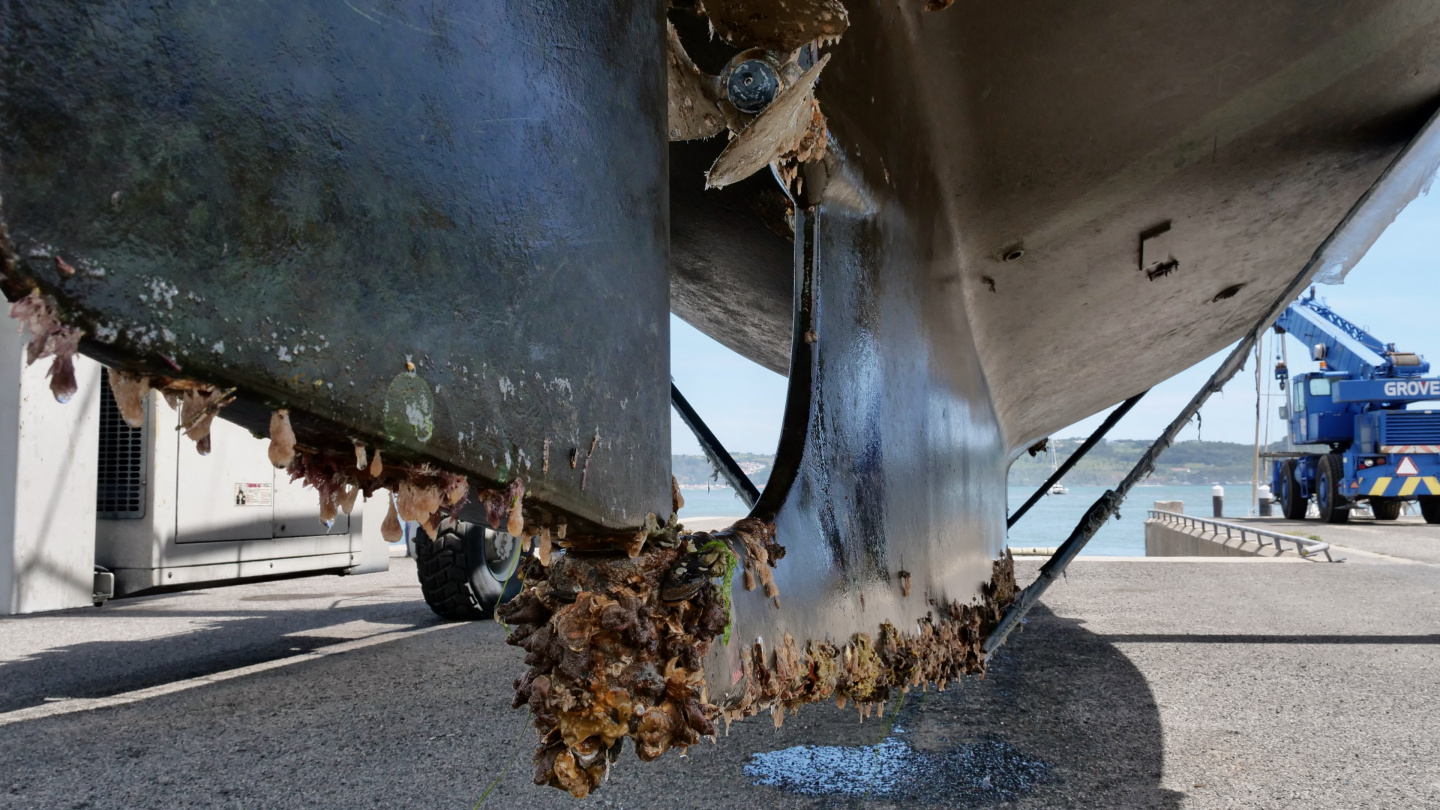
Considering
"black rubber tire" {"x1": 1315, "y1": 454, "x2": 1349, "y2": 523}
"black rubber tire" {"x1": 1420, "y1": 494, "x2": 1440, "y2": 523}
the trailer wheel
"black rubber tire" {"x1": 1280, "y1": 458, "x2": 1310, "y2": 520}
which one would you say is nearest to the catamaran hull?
the trailer wheel

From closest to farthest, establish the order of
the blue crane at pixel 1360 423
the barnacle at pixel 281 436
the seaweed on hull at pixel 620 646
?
the barnacle at pixel 281 436 → the seaweed on hull at pixel 620 646 → the blue crane at pixel 1360 423

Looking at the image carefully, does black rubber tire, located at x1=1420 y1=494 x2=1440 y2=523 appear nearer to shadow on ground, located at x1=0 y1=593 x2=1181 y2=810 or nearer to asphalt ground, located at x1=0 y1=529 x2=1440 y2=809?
asphalt ground, located at x1=0 y1=529 x2=1440 y2=809

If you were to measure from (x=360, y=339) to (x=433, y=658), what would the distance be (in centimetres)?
370

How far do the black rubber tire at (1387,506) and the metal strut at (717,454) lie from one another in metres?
15.2

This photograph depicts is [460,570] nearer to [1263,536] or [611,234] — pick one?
[611,234]

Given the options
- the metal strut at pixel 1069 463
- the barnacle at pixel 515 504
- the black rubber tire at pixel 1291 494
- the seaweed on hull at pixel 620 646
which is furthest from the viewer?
the black rubber tire at pixel 1291 494

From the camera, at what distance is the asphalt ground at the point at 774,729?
2303 mm

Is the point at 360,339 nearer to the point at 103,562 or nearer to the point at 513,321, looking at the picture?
the point at 513,321

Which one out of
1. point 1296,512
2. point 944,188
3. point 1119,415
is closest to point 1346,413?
point 1296,512

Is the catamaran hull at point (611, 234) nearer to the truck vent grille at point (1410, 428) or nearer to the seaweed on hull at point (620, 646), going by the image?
the seaweed on hull at point (620, 646)

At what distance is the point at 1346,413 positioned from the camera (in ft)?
47.3

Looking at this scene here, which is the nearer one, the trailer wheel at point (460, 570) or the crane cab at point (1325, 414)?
the trailer wheel at point (460, 570)

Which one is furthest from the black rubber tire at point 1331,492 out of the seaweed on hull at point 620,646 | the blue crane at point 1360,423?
the seaweed on hull at point 620,646

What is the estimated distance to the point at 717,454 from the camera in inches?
131
